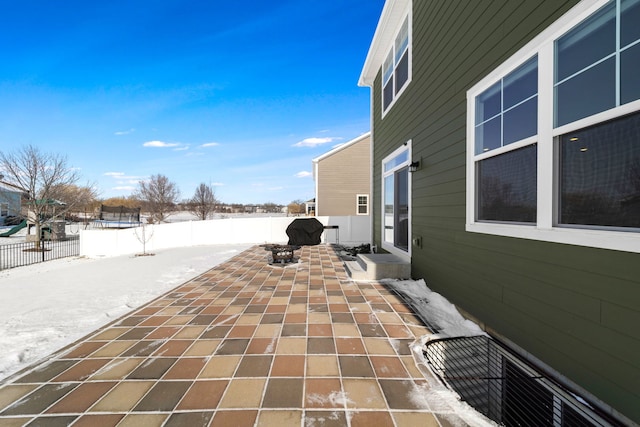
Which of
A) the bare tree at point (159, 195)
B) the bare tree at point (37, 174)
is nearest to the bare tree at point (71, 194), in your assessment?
the bare tree at point (37, 174)

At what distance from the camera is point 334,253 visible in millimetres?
8070

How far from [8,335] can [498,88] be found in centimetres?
592

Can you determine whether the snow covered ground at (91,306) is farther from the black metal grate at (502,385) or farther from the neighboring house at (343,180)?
the neighboring house at (343,180)

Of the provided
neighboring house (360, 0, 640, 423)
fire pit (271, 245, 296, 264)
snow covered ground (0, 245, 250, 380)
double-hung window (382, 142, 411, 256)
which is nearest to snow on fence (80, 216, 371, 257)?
snow covered ground (0, 245, 250, 380)

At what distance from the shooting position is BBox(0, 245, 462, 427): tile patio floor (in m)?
1.68

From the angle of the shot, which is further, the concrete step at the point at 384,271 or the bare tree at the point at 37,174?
the bare tree at the point at 37,174

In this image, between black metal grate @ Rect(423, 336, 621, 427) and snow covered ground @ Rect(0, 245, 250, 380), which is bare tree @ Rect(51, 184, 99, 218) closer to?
snow covered ground @ Rect(0, 245, 250, 380)

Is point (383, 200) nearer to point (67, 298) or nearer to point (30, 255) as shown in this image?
point (67, 298)

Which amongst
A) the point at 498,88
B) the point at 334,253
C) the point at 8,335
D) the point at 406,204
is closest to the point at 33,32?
the point at 8,335

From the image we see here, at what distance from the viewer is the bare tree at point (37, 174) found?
35.8 feet

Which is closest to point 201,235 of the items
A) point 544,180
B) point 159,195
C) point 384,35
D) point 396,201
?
point 396,201

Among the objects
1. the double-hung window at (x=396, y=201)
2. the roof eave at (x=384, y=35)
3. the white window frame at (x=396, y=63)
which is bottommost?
the double-hung window at (x=396, y=201)

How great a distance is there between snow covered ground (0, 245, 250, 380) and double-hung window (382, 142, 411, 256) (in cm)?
446

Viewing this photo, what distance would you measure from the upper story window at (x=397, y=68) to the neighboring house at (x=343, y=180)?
8.74 m
